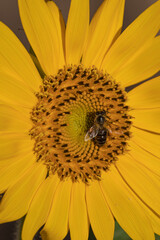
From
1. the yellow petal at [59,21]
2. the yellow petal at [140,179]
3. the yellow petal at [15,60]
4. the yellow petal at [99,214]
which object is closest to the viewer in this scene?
the yellow petal at [15,60]

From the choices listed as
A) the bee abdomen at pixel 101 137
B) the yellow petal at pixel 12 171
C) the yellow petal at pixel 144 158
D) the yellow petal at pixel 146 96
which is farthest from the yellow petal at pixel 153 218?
the yellow petal at pixel 12 171

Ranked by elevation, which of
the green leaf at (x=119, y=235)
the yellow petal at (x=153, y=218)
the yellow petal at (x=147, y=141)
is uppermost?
the yellow petal at (x=147, y=141)

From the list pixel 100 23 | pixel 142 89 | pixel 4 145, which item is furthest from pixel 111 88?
pixel 4 145

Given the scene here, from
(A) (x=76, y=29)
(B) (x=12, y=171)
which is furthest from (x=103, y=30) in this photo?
(B) (x=12, y=171)

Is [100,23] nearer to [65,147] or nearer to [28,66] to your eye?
[28,66]

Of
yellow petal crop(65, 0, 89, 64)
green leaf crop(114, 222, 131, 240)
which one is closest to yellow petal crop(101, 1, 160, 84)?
yellow petal crop(65, 0, 89, 64)

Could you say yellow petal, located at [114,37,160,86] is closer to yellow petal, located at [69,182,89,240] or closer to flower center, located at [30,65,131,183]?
flower center, located at [30,65,131,183]

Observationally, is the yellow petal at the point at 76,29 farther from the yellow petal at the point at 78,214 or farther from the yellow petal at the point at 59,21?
the yellow petal at the point at 78,214
